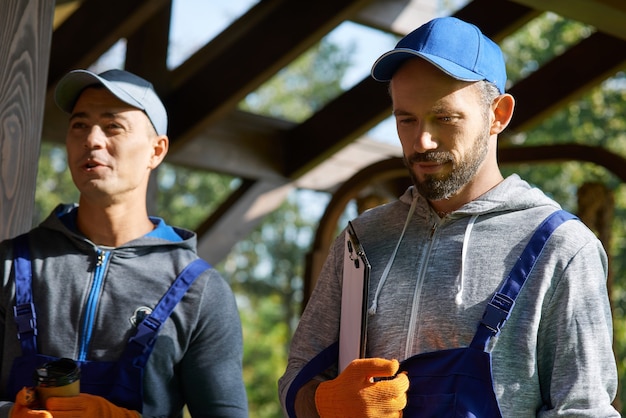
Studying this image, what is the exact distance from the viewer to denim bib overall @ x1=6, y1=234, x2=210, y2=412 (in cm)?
218

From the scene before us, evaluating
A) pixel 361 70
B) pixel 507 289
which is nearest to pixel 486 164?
pixel 507 289

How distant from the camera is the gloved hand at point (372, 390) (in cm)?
173

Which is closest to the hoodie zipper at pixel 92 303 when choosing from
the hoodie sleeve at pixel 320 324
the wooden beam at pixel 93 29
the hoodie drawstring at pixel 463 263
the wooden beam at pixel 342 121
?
the hoodie sleeve at pixel 320 324

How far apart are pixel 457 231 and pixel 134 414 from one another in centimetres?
77

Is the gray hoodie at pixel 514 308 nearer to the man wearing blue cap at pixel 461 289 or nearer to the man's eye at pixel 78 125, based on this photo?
the man wearing blue cap at pixel 461 289

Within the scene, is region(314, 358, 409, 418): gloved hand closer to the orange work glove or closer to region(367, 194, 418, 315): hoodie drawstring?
region(367, 194, 418, 315): hoodie drawstring

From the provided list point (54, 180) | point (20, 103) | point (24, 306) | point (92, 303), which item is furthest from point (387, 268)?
point (54, 180)

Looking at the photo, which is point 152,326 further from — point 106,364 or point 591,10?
point 591,10

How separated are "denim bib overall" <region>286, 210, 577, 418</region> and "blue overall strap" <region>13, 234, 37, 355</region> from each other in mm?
846

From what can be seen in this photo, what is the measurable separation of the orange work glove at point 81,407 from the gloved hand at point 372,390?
0.54 m

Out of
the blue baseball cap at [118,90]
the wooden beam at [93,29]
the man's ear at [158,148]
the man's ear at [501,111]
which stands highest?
the wooden beam at [93,29]

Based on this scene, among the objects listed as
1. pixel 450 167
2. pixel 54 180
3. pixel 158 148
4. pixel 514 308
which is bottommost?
pixel 514 308

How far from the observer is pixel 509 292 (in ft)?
5.71

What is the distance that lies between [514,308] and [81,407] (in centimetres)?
85
